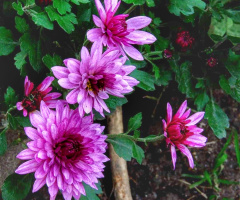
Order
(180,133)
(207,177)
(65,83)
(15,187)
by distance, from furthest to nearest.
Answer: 1. (207,177)
2. (15,187)
3. (180,133)
4. (65,83)

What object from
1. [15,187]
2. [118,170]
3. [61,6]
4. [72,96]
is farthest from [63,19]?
[118,170]

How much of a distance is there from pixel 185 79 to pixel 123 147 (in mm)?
571

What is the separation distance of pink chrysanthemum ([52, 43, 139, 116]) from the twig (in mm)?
776

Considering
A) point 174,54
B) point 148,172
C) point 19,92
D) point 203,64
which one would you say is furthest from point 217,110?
point 19,92

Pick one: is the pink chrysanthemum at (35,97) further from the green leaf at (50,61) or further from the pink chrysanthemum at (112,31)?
the pink chrysanthemum at (112,31)

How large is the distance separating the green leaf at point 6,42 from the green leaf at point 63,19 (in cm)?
28

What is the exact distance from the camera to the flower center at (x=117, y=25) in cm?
124

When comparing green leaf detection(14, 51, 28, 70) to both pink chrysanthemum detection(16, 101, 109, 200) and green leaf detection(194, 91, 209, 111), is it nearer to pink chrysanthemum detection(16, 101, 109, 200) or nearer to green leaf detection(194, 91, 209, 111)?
pink chrysanthemum detection(16, 101, 109, 200)

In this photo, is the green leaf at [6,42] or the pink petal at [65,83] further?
the green leaf at [6,42]

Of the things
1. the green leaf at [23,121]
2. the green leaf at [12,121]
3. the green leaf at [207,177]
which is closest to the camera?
the green leaf at [12,121]

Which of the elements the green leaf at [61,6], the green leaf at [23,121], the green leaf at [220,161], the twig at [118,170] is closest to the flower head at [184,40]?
the twig at [118,170]

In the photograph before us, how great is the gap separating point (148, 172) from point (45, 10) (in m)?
1.13

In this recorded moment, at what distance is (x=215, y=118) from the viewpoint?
1.99 meters

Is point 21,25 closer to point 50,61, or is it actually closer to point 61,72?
point 50,61
